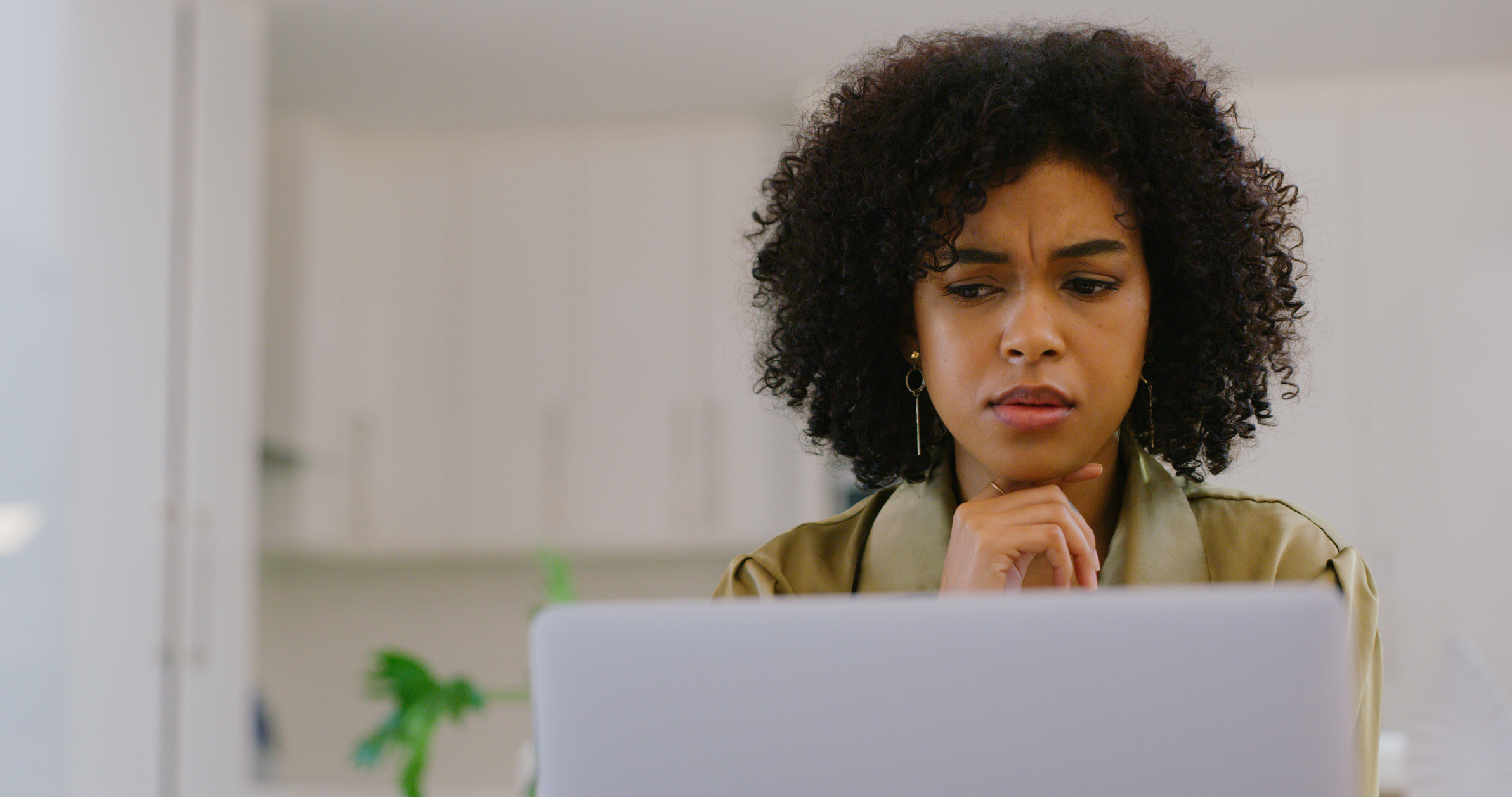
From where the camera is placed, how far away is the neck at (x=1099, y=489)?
3.60ft

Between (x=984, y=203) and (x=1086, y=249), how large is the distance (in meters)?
0.08

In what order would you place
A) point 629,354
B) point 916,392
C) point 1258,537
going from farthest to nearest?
point 629,354 → point 916,392 → point 1258,537

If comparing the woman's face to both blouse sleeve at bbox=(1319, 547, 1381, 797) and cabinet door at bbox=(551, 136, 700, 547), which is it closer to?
blouse sleeve at bbox=(1319, 547, 1381, 797)

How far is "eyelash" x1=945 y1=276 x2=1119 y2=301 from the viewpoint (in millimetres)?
998

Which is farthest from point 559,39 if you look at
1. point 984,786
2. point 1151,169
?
point 984,786

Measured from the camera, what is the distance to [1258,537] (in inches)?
40.6

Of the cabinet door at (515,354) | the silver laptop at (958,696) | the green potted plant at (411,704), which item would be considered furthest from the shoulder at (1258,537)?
the cabinet door at (515,354)

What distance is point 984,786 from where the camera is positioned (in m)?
0.53

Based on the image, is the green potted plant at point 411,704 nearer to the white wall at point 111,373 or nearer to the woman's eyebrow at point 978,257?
the white wall at point 111,373

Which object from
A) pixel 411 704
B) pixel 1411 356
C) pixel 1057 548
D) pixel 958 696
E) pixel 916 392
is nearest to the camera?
pixel 958 696

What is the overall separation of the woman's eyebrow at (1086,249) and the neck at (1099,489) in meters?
0.17

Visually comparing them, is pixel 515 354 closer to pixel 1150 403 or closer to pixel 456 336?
pixel 456 336

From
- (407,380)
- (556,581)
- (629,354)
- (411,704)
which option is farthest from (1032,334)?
(407,380)

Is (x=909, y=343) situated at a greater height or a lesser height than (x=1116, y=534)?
greater
